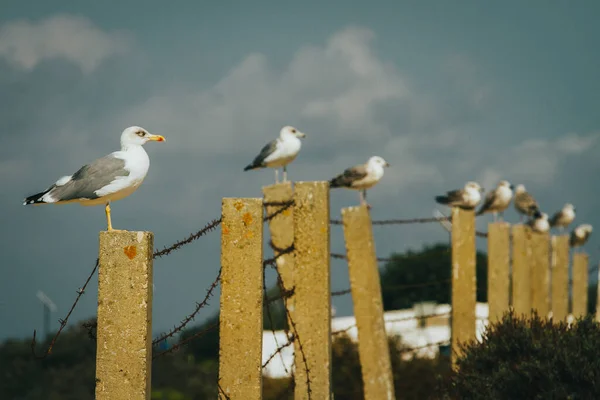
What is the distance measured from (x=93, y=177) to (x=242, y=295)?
1.46 metres

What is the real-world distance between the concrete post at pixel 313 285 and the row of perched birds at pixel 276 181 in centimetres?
146

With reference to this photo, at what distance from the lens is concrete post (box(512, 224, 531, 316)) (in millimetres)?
14328

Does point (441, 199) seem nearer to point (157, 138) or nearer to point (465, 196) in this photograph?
point (465, 196)

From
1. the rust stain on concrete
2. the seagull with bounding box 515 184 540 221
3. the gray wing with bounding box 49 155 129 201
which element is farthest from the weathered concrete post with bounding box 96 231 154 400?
the seagull with bounding box 515 184 540 221

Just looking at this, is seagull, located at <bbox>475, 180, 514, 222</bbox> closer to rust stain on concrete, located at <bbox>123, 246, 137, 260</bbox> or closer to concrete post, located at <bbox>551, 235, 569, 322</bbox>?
concrete post, located at <bbox>551, 235, 569, 322</bbox>

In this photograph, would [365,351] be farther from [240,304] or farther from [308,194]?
[240,304]

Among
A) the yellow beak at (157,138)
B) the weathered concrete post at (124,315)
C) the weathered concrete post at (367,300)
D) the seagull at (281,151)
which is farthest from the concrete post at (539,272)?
the weathered concrete post at (124,315)

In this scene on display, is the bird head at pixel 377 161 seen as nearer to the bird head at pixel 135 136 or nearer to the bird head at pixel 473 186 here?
the bird head at pixel 473 186

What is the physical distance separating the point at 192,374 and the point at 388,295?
89.3 ft

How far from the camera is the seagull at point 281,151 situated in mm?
13695

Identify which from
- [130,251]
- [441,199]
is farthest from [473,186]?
[130,251]

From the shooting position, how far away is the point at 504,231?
13000 mm

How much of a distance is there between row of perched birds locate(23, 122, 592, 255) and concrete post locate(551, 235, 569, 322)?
775 millimetres

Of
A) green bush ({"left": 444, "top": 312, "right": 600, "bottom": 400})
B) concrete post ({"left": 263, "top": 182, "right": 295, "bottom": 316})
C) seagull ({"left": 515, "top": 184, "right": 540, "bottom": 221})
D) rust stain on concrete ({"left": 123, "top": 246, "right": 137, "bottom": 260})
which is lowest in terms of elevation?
green bush ({"left": 444, "top": 312, "right": 600, "bottom": 400})
